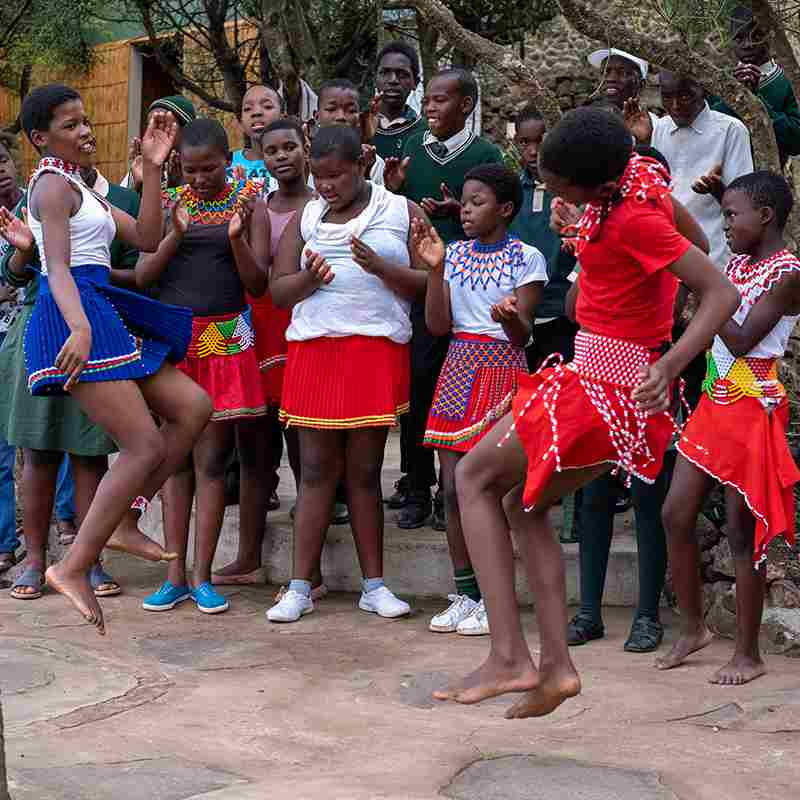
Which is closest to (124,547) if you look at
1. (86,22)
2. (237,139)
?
(237,139)

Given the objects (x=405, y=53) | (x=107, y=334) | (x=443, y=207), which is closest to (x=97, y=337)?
(x=107, y=334)

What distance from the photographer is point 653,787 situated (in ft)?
13.5

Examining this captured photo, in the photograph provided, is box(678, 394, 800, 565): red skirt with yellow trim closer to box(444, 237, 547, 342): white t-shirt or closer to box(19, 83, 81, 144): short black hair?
box(444, 237, 547, 342): white t-shirt

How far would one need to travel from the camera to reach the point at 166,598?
6.45m

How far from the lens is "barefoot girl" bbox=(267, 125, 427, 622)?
6.11 meters

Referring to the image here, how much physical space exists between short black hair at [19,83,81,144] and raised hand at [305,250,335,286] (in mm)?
1185

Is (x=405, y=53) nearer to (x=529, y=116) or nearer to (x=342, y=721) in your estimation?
(x=529, y=116)

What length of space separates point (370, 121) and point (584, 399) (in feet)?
10.9

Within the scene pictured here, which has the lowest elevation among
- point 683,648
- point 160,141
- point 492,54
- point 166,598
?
point 166,598

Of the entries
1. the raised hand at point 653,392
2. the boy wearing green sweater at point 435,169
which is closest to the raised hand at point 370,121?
the boy wearing green sweater at point 435,169

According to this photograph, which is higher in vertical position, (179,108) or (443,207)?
(179,108)

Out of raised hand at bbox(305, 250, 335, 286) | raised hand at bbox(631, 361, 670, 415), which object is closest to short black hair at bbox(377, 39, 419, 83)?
raised hand at bbox(305, 250, 335, 286)

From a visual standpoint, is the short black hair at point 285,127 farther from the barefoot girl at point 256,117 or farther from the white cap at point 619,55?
the white cap at point 619,55

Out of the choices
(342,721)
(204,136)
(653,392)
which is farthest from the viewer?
(204,136)
